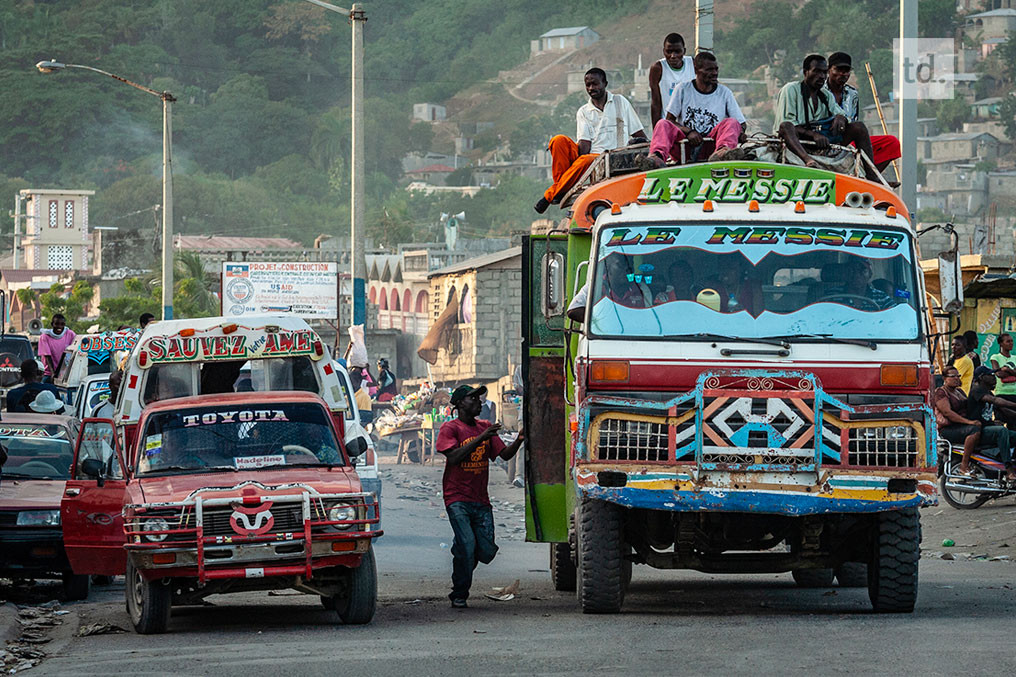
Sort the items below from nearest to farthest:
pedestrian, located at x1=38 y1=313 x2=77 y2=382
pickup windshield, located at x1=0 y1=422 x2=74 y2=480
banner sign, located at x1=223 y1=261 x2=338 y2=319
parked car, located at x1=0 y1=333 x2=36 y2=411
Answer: pickup windshield, located at x1=0 y1=422 x2=74 y2=480
pedestrian, located at x1=38 y1=313 x2=77 y2=382
parked car, located at x1=0 y1=333 x2=36 y2=411
banner sign, located at x1=223 y1=261 x2=338 y2=319

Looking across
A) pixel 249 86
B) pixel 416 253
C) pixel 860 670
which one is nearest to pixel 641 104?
pixel 249 86

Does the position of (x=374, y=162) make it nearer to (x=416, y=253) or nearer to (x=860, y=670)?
(x=416, y=253)

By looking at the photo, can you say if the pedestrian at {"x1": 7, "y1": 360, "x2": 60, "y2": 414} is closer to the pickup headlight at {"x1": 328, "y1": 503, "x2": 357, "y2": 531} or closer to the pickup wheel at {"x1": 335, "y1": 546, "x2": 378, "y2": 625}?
the pickup wheel at {"x1": 335, "y1": 546, "x2": 378, "y2": 625}

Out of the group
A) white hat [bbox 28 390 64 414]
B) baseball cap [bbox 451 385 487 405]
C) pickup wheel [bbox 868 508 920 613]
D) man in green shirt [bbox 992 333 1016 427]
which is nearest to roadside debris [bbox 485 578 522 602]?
baseball cap [bbox 451 385 487 405]

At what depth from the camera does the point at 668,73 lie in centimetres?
1416

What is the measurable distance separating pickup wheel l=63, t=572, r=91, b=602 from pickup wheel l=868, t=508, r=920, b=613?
7.17 m

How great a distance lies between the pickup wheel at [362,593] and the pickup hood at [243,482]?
1.75ft

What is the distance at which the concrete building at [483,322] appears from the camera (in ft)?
174

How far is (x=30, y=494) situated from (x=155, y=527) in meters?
4.52

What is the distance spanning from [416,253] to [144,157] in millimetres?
118191

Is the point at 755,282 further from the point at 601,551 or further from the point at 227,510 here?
the point at 227,510

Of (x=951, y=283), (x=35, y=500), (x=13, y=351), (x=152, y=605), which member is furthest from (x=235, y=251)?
(x=951, y=283)

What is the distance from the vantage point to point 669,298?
A: 1080 centimetres

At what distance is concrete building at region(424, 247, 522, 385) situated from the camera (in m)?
53.1
